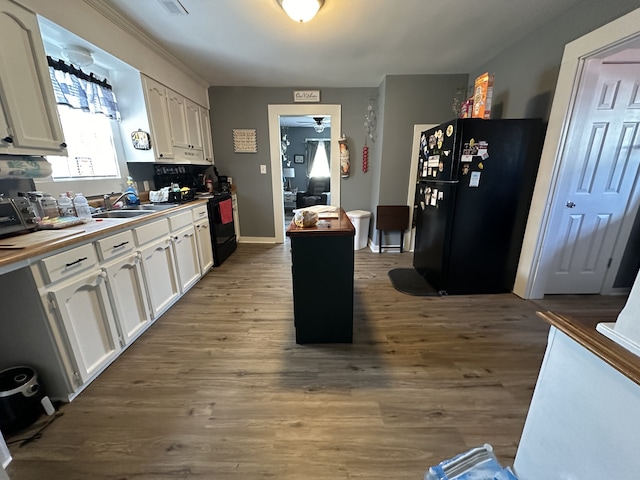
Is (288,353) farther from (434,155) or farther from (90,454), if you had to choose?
(434,155)

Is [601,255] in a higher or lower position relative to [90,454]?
higher

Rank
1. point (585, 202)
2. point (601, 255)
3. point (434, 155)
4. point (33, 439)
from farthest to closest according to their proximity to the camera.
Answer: point (434, 155), point (601, 255), point (585, 202), point (33, 439)

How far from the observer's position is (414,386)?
4.90ft

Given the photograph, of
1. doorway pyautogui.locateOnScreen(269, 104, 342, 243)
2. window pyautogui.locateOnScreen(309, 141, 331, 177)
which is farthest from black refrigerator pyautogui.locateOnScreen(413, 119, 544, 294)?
window pyautogui.locateOnScreen(309, 141, 331, 177)

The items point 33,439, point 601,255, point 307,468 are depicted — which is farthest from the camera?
point 601,255

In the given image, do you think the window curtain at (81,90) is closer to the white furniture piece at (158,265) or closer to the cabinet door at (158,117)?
the cabinet door at (158,117)

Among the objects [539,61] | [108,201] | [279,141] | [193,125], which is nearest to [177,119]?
[193,125]

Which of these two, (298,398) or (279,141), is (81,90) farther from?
(298,398)

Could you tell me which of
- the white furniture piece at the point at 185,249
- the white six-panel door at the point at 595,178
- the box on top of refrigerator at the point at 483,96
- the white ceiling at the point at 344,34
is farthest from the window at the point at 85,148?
the white six-panel door at the point at 595,178

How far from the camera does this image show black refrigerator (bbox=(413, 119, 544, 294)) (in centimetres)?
216

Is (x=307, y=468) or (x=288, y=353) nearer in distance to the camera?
(x=307, y=468)

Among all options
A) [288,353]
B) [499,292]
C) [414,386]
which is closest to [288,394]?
[288,353]

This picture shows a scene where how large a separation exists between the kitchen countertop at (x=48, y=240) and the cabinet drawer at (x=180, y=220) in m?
0.43

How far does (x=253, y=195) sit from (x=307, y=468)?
12.0 feet
